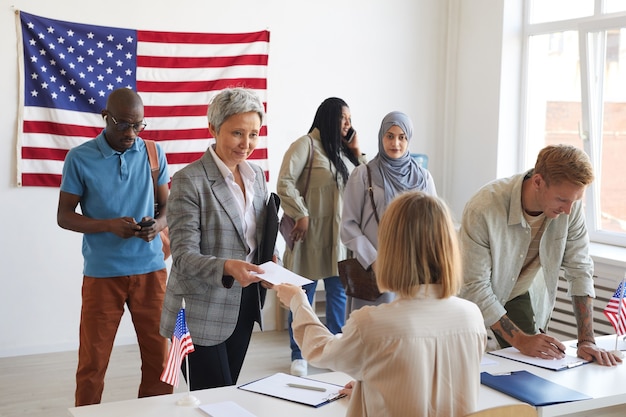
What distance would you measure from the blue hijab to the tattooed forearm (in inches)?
48.1

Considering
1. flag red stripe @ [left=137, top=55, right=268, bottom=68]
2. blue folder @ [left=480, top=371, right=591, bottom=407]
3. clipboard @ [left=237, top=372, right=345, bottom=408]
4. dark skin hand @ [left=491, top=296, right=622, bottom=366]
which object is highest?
flag red stripe @ [left=137, top=55, right=268, bottom=68]

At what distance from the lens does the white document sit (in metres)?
2.17

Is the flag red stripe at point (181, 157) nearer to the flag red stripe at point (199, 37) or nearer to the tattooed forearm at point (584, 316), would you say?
the flag red stripe at point (199, 37)

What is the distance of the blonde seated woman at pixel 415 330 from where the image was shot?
1767 mm

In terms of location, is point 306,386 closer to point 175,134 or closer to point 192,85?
point 175,134

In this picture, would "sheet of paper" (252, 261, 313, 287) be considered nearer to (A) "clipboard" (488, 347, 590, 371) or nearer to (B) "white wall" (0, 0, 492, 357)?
(A) "clipboard" (488, 347, 590, 371)

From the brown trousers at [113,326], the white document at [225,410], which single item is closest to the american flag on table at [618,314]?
the white document at [225,410]

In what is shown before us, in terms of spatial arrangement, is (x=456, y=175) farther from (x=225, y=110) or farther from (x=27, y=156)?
(x=225, y=110)

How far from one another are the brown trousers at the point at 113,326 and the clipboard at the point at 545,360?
55.2 inches

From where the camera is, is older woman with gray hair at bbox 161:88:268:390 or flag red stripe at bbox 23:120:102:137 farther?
flag red stripe at bbox 23:120:102:137

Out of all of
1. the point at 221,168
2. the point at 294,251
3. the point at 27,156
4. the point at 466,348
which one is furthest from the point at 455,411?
the point at 27,156

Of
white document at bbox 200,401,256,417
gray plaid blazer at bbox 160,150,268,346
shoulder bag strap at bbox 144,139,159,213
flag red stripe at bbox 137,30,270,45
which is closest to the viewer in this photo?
white document at bbox 200,401,256,417

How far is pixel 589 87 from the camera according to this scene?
17.8 ft

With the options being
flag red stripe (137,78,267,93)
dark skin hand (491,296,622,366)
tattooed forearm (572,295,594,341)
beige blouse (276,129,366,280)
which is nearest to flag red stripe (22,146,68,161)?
flag red stripe (137,78,267,93)
